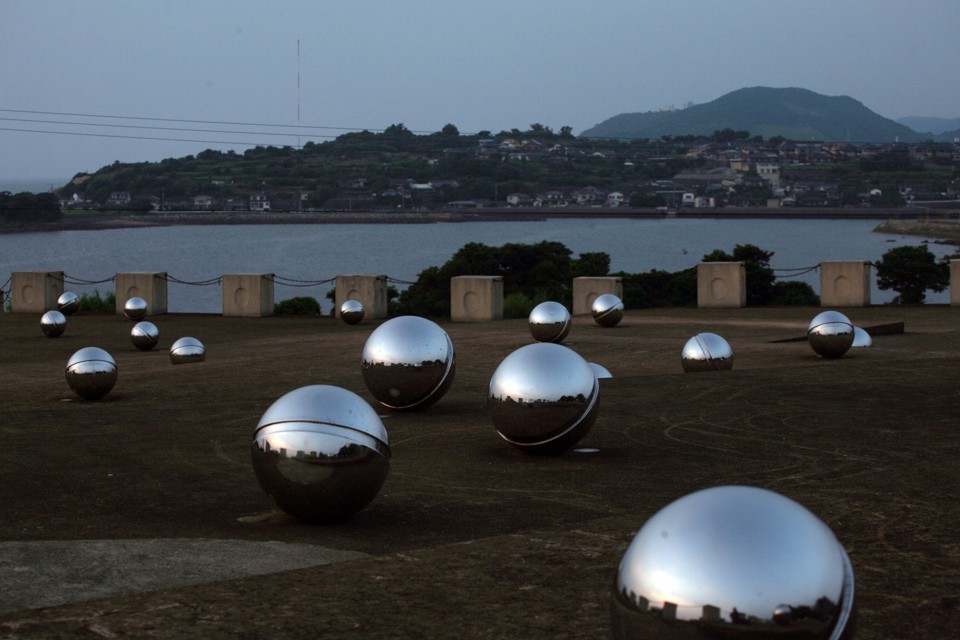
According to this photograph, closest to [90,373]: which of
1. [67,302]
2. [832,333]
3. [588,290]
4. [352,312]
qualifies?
[832,333]

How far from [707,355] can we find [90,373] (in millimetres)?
8502

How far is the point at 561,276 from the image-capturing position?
51.0 meters

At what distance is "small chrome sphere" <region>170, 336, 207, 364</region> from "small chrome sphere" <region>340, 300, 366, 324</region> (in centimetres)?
868

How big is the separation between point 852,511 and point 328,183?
165m

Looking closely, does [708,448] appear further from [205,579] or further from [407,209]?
[407,209]

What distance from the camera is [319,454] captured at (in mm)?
7766

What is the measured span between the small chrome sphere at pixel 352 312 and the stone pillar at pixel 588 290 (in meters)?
5.76

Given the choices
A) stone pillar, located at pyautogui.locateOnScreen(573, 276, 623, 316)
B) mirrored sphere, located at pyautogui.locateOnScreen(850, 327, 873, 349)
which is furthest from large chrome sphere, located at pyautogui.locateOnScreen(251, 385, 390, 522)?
stone pillar, located at pyautogui.locateOnScreen(573, 276, 623, 316)

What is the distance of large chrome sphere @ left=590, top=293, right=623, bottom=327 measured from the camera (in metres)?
26.5

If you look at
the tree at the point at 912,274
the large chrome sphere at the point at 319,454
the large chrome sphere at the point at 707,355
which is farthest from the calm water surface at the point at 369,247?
the large chrome sphere at the point at 319,454

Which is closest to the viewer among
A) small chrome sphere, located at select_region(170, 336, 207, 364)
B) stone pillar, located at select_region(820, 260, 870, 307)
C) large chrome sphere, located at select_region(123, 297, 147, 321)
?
small chrome sphere, located at select_region(170, 336, 207, 364)

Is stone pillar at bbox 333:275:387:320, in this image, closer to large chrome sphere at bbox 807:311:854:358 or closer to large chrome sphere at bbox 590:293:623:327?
large chrome sphere at bbox 590:293:623:327

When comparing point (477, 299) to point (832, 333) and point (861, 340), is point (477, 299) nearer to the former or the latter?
point (861, 340)

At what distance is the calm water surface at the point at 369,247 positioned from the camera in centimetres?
10156
